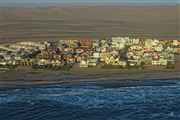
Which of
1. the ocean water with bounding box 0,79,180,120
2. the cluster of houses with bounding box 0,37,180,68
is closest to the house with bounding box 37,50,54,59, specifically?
the cluster of houses with bounding box 0,37,180,68

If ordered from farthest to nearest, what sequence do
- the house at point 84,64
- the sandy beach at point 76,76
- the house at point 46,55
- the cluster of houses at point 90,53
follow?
the house at point 46,55 → the cluster of houses at point 90,53 → the house at point 84,64 → the sandy beach at point 76,76

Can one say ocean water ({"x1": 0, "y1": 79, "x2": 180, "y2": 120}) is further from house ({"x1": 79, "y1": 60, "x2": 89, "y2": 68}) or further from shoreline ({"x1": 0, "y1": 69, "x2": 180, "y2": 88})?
house ({"x1": 79, "y1": 60, "x2": 89, "y2": 68})

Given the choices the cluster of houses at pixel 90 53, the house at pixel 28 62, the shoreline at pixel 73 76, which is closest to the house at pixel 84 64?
the cluster of houses at pixel 90 53

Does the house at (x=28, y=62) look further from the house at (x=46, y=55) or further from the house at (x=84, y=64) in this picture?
the house at (x=84, y=64)

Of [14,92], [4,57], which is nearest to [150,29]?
[4,57]

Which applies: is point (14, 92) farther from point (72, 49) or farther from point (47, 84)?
point (72, 49)

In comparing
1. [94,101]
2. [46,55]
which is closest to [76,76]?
[46,55]
